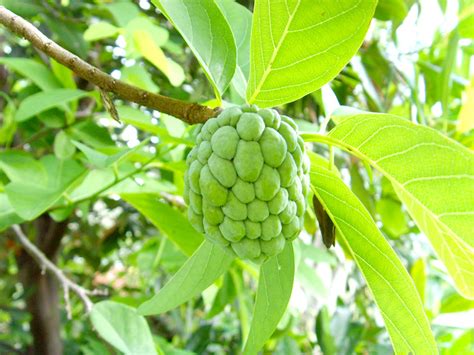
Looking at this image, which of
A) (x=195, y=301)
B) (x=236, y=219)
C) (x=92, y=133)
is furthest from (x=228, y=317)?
(x=236, y=219)

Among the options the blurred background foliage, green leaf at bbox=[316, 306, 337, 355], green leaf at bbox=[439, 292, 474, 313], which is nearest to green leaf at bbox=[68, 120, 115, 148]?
the blurred background foliage

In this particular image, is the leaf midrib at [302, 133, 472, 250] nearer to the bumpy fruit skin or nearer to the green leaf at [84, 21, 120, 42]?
the bumpy fruit skin

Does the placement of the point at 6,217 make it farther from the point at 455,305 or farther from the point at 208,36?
the point at 455,305

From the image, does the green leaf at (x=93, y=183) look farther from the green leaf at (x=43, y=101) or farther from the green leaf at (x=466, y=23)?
the green leaf at (x=466, y=23)

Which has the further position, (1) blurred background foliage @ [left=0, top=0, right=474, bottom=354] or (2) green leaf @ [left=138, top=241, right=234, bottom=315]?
(1) blurred background foliage @ [left=0, top=0, right=474, bottom=354]

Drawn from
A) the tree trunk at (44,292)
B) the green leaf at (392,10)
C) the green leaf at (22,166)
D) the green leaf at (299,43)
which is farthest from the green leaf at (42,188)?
the green leaf at (392,10)
